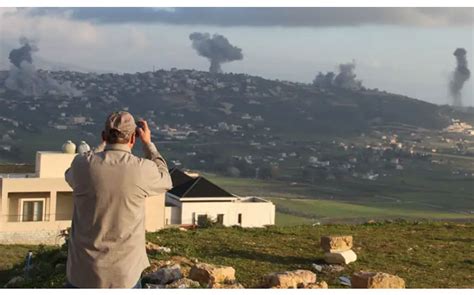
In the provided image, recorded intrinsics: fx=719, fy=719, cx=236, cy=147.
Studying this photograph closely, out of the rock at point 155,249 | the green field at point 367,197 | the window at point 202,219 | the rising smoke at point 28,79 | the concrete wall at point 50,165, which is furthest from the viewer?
the rising smoke at point 28,79

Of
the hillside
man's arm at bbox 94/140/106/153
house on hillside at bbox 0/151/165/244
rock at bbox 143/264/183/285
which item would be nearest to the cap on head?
man's arm at bbox 94/140/106/153

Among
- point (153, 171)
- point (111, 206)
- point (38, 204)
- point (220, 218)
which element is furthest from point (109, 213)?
point (220, 218)

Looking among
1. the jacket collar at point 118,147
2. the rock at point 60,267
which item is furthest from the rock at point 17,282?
the jacket collar at point 118,147

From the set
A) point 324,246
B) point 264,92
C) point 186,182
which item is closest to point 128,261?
point 324,246

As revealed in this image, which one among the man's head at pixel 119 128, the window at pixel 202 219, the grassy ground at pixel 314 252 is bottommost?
the window at pixel 202 219

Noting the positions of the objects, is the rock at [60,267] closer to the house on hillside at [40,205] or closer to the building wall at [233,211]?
the house on hillside at [40,205]

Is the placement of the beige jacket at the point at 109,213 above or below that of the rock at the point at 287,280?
above

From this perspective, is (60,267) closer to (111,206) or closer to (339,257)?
(339,257)

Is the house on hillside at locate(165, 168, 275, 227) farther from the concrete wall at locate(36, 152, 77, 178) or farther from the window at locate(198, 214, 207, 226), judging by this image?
the concrete wall at locate(36, 152, 77, 178)
